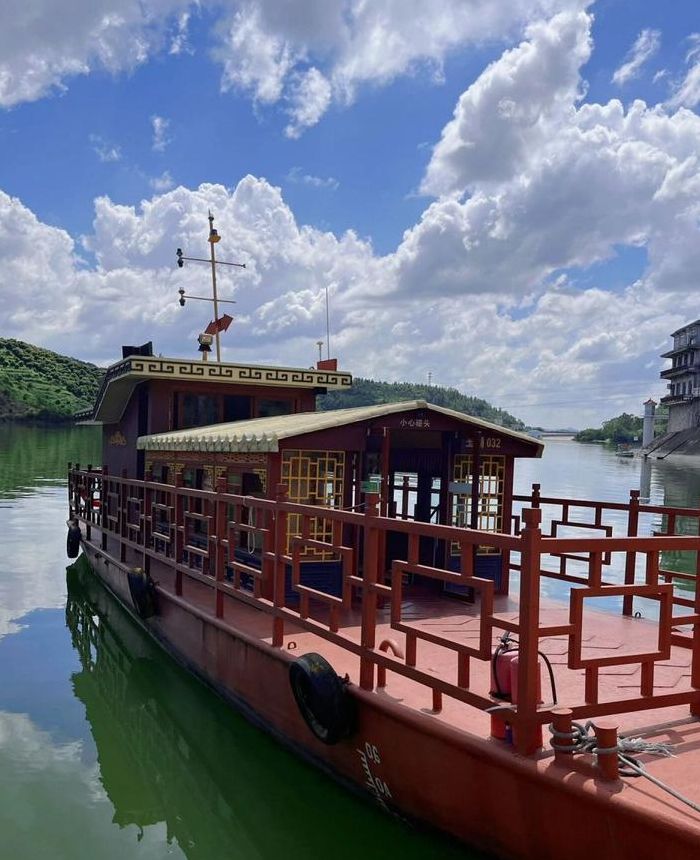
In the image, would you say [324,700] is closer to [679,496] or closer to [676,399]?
[679,496]

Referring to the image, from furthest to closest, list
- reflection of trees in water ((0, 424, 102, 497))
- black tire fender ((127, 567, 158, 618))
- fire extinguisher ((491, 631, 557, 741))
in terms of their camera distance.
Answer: reflection of trees in water ((0, 424, 102, 497)) → black tire fender ((127, 567, 158, 618)) → fire extinguisher ((491, 631, 557, 741))

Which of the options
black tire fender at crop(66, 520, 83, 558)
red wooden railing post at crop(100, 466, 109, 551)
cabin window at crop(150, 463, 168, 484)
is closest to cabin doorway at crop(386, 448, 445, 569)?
cabin window at crop(150, 463, 168, 484)

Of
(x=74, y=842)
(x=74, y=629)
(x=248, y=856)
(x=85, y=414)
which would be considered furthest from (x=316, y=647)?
Result: (x=85, y=414)

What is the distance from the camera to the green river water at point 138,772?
4766 mm

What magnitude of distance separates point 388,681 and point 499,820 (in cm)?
134

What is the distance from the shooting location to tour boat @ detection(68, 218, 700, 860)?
342 cm

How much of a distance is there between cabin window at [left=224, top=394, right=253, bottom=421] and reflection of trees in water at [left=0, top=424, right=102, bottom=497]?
1541 cm

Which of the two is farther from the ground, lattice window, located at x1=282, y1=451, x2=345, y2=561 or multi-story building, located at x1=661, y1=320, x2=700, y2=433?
multi-story building, located at x1=661, y1=320, x2=700, y2=433

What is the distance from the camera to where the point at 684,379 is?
69.0m

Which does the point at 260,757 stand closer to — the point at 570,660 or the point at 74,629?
the point at 570,660

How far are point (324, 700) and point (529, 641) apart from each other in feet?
5.51

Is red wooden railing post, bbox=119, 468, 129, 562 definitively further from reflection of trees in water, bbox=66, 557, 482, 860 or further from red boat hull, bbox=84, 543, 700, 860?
red boat hull, bbox=84, 543, 700, 860

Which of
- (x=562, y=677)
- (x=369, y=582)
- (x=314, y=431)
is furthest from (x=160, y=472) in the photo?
(x=562, y=677)

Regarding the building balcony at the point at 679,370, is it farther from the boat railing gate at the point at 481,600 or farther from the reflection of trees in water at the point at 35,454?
the boat railing gate at the point at 481,600
